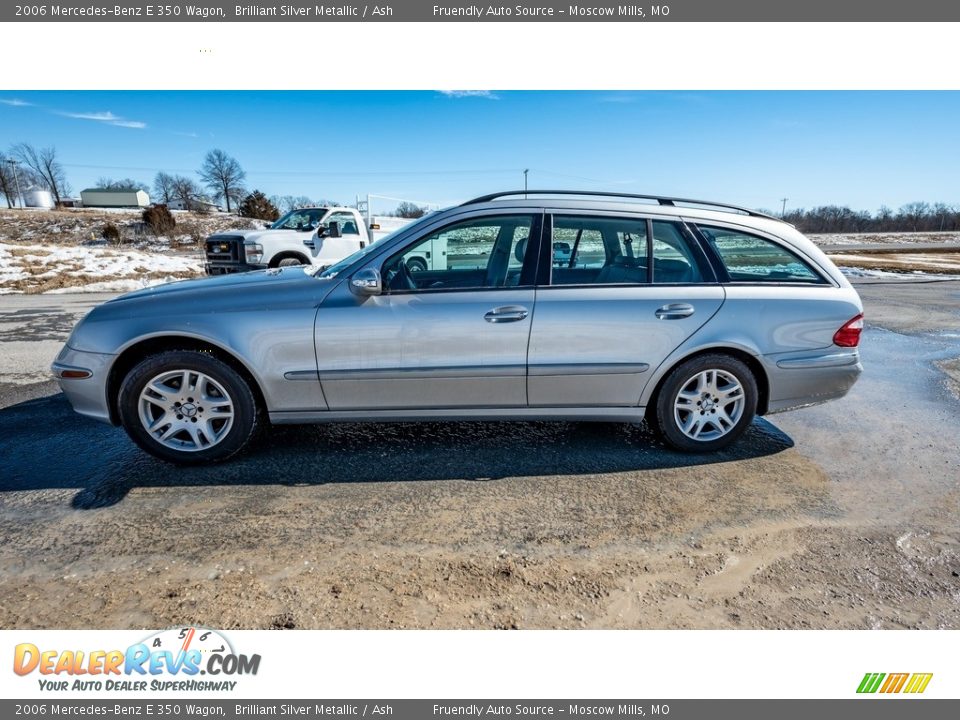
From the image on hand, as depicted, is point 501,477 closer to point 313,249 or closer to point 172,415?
point 172,415

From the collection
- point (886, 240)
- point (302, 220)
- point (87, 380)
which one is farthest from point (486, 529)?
point (886, 240)

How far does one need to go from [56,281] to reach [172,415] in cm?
1310

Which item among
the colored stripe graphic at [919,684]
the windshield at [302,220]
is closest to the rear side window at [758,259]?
the colored stripe graphic at [919,684]

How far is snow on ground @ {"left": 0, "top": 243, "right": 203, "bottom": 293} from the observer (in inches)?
489

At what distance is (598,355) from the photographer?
3.33 meters

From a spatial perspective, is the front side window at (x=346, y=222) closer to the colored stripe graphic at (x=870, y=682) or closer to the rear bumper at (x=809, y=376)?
the rear bumper at (x=809, y=376)

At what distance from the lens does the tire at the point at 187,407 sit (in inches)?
126

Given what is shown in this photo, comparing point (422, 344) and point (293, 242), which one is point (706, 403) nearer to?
point (422, 344)

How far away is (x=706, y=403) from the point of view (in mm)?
3527

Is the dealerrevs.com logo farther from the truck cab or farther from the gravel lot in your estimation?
the truck cab

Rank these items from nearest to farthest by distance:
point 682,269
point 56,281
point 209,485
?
point 209,485 → point 682,269 → point 56,281

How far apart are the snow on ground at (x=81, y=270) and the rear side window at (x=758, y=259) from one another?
13.1 m

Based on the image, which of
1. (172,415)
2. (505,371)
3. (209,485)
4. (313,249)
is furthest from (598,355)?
(313,249)

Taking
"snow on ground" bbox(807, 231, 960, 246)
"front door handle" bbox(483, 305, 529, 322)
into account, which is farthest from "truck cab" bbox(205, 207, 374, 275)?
"snow on ground" bbox(807, 231, 960, 246)
